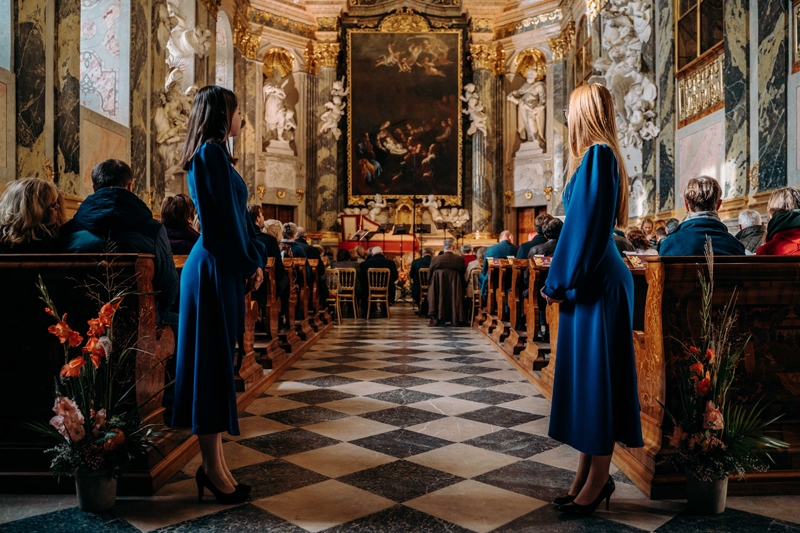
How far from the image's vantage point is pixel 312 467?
125 inches

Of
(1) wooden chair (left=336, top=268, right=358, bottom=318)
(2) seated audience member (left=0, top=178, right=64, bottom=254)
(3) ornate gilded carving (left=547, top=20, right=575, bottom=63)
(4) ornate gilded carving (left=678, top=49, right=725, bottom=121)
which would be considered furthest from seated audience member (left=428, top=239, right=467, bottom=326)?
(3) ornate gilded carving (left=547, top=20, right=575, bottom=63)

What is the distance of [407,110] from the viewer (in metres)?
18.8

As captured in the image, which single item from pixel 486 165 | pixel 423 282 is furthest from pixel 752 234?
pixel 486 165

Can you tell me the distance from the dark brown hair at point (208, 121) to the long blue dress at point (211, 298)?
85mm

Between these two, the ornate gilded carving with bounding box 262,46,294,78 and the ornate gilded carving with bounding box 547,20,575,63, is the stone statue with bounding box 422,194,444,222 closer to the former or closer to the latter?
the ornate gilded carving with bounding box 547,20,575,63

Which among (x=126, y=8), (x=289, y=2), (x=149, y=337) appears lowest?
(x=149, y=337)

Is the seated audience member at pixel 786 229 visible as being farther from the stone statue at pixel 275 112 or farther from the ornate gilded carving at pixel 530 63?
the stone statue at pixel 275 112

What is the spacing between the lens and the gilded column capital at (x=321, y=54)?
18391mm

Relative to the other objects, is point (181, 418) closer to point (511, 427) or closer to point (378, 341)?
point (511, 427)

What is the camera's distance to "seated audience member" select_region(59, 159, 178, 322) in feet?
10.6

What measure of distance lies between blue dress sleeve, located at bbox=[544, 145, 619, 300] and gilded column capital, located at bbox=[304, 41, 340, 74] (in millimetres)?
17077

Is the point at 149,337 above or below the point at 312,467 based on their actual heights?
above

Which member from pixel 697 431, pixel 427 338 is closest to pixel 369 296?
pixel 427 338

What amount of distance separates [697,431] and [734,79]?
7297mm
